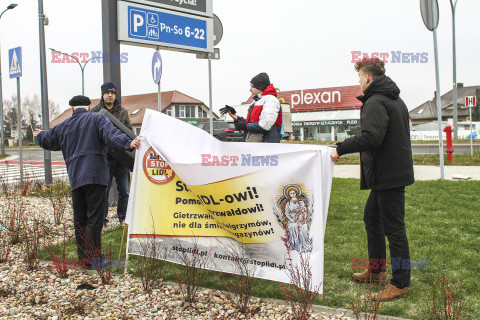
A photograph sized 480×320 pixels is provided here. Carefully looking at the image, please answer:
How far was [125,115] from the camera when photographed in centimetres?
647

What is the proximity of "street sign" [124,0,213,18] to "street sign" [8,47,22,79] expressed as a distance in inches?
190

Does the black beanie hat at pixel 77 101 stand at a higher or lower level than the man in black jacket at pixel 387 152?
higher

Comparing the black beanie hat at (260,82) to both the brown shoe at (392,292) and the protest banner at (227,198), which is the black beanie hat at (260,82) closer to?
the protest banner at (227,198)

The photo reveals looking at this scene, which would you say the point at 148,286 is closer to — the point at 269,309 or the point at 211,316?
the point at 211,316

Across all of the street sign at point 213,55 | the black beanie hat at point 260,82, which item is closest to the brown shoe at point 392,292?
the black beanie hat at point 260,82

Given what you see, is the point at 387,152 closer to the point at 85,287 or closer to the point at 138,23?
the point at 85,287

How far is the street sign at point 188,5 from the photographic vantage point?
796cm

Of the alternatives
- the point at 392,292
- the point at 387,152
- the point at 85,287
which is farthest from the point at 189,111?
the point at 392,292

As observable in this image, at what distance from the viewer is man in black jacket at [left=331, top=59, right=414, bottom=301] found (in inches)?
142

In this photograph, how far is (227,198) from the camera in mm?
3895

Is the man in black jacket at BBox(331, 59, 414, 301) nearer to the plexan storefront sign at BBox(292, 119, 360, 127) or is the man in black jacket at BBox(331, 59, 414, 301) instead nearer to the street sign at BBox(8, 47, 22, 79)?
the street sign at BBox(8, 47, 22, 79)

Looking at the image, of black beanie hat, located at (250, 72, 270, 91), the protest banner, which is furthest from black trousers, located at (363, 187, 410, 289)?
black beanie hat, located at (250, 72, 270, 91)

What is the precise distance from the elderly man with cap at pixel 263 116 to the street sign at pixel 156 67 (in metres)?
2.15

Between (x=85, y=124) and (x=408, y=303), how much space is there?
135 inches
